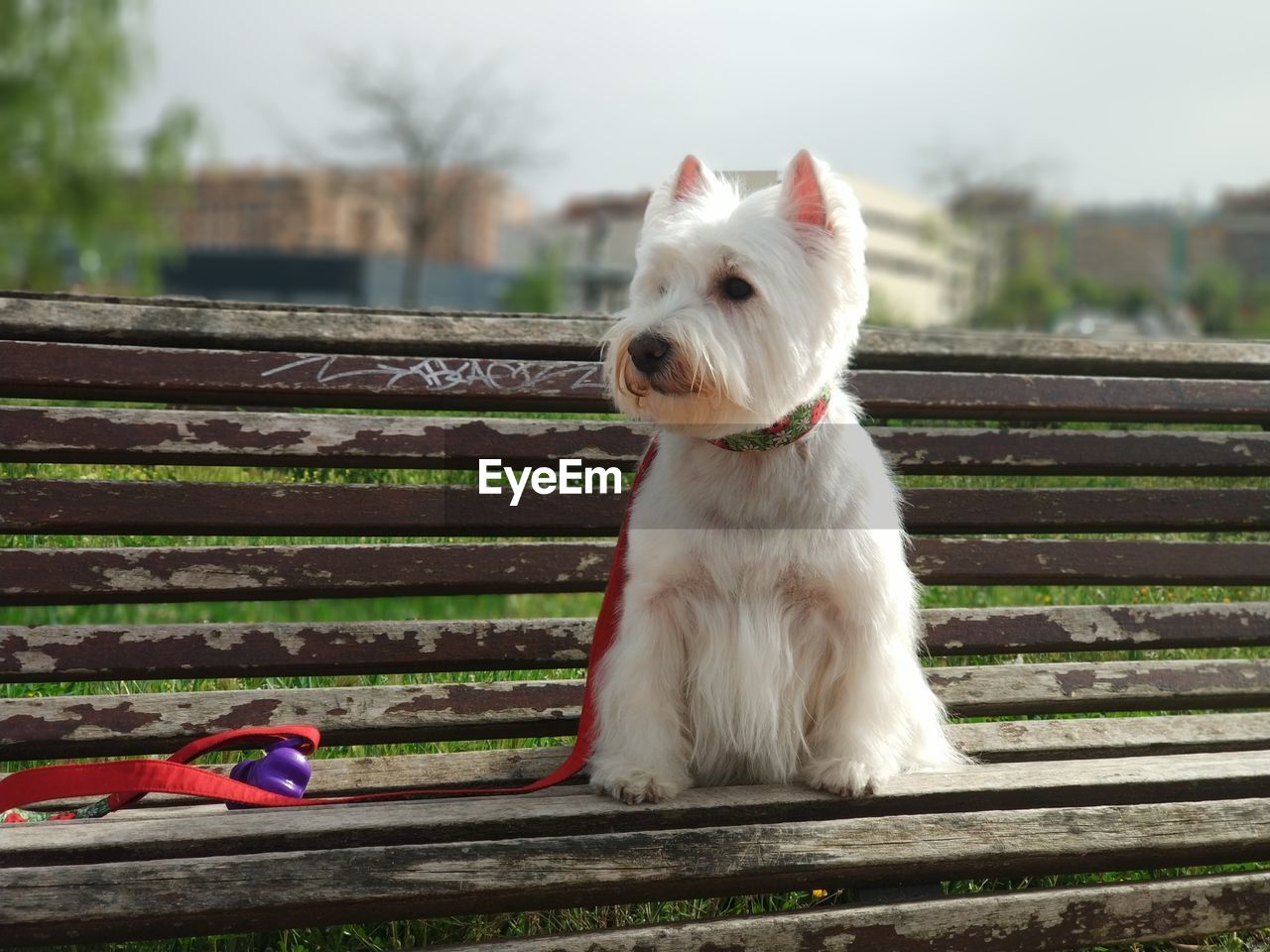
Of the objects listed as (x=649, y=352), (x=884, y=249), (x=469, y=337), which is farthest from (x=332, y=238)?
(x=649, y=352)

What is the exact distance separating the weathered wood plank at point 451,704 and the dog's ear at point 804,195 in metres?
1.37

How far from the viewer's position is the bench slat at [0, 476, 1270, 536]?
3.18 metres

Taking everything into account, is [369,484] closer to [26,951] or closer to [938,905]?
[26,951]

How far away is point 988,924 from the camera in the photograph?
2691mm

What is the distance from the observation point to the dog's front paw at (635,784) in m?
2.79

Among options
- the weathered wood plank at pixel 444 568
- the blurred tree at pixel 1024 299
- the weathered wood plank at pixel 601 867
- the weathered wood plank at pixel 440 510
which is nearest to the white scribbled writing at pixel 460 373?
the weathered wood plank at pixel 440 510

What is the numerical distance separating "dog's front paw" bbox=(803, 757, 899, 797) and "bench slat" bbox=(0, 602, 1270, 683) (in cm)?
82

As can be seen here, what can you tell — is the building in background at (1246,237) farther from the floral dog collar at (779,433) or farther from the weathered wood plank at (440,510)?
the floral dog collar at (779,433)

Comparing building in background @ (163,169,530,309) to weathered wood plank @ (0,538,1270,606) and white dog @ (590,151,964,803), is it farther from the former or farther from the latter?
white dog @ (590,151,964,803)

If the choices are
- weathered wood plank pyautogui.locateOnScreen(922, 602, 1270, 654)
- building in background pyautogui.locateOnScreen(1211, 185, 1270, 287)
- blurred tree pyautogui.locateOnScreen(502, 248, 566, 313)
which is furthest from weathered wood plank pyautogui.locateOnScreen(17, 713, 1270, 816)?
building in background pyautogui.locateOnScreen(1211, 185, 1270, 287)

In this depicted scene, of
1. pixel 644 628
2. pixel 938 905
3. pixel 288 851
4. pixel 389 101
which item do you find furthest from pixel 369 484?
pixel 389 101

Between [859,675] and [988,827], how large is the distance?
420 millimetres

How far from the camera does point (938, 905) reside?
2.67 meters

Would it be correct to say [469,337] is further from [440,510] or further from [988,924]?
[988,924]
